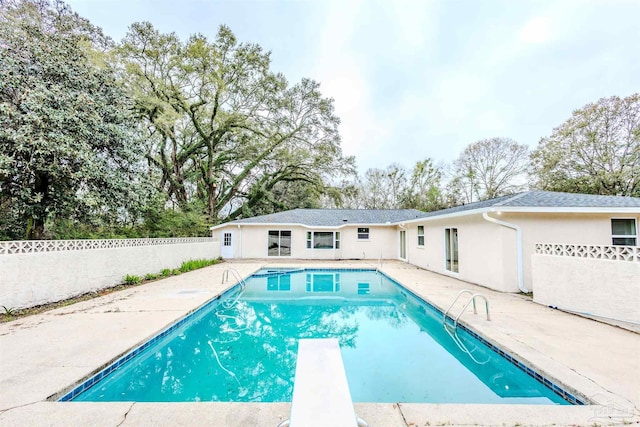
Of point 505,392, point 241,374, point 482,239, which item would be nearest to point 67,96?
point 241,374

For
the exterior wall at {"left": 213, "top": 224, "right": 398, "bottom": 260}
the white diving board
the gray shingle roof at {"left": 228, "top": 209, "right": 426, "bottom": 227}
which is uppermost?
the gray shingle roof at {"left": 228, "top": 209, "right": 426, "bottom": 227}

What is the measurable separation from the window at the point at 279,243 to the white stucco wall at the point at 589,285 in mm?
12488

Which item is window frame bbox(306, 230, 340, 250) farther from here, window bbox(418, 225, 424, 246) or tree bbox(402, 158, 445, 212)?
tree bbox(402, 158, 445, 212)

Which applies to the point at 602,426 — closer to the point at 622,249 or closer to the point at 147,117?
the point at 622,249

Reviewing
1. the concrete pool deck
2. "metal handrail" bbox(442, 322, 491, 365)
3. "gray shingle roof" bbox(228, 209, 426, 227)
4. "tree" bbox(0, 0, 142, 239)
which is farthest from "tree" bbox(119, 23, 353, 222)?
"metal handrail" bbox(442, 322, 491, 365)

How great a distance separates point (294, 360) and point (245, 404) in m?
1.71

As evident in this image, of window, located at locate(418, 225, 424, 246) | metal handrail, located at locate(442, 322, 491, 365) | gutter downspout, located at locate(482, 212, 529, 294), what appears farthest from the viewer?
window, located at locate(418, 225, 424, 246)

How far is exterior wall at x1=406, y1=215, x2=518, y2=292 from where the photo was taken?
710 cm

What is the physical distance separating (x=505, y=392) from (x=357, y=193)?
2307 cm

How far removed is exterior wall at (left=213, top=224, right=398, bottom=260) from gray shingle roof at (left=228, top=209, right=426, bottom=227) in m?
0.36

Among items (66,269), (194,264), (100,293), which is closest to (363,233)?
(194,264)

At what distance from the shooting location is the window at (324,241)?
654 inches

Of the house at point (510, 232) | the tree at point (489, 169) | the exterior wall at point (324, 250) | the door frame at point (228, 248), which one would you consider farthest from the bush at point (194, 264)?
the tree at point (489, 169)

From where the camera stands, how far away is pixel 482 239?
7910mm
